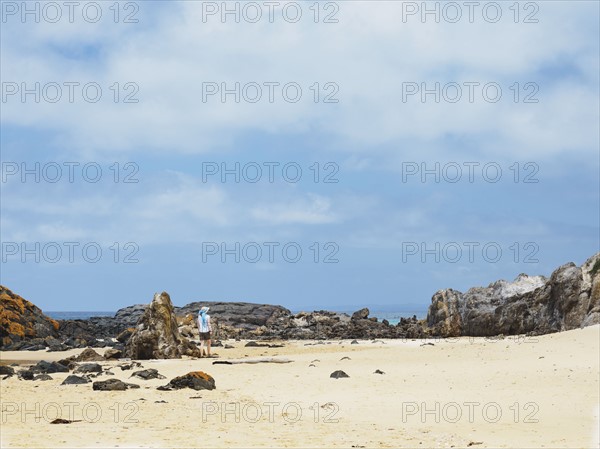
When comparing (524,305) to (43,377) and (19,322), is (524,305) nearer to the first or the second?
(43,377)

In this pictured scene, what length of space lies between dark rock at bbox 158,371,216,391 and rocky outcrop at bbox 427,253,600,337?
18760 millimetres

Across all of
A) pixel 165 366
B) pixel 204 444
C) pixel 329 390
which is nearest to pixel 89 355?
pixel 165 366

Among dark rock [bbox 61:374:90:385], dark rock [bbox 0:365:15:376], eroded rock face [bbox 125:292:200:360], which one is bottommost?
dark rock [bbox 61:374:90:385]

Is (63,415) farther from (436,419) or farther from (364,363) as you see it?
(364,363)

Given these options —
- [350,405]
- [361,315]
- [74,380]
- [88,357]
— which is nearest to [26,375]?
[74,380]

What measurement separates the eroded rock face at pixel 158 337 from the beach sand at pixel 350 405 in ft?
17.2

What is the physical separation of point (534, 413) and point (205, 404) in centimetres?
652

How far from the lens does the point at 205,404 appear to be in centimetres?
1672

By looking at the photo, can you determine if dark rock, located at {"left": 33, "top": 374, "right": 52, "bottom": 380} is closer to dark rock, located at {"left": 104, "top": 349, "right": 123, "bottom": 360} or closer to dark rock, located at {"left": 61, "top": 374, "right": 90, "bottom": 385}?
dark rock, located at {"left": 61, "top": 374, "right": 90, "bottom": 385}

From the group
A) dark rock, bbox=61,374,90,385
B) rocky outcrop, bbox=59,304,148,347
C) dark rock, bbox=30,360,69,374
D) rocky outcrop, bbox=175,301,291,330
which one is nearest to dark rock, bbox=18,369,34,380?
dark rock, bbox=30,360,69,374

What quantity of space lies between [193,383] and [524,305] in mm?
23023

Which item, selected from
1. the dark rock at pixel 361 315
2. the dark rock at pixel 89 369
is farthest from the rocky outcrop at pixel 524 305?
the dark rock at pixel 89 369

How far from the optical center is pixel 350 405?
16.3 m

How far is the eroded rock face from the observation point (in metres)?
30.3
